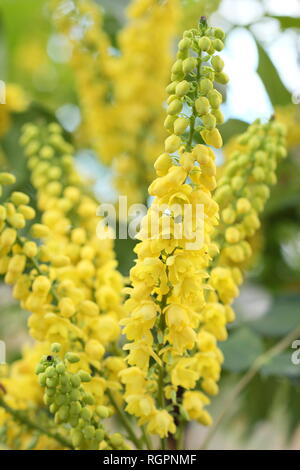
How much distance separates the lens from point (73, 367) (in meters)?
0.77

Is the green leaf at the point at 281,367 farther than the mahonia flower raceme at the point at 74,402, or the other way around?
the green leaf at the point at 281,367

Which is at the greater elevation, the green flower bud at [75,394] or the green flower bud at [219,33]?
the green flower bud at [219,33]

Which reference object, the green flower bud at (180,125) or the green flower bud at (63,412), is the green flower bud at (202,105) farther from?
the green flower bud at (63,412)

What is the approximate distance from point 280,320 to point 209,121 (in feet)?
2.16

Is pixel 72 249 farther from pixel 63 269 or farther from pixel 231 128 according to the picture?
pixel 231 128

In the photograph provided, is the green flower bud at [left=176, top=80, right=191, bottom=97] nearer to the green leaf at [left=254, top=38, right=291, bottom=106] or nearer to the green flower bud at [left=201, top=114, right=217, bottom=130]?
the green flower bud at [left=201, top=114, right=217, bottom=130]

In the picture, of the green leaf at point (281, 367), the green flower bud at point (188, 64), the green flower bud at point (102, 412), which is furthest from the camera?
the green leaf at point (281, 367)

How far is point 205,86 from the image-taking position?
0.63 meters

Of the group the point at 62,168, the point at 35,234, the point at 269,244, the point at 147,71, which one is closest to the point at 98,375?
the point at 35,234

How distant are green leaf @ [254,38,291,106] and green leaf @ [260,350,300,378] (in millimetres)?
527

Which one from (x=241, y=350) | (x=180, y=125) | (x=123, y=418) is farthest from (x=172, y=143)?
(x=241, y=350)

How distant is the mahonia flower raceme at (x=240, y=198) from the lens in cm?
82

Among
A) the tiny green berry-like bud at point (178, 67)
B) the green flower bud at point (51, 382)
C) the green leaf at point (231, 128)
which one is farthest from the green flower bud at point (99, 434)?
the green leaf at point (231, 128)

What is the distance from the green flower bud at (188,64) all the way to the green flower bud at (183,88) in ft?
0.04
